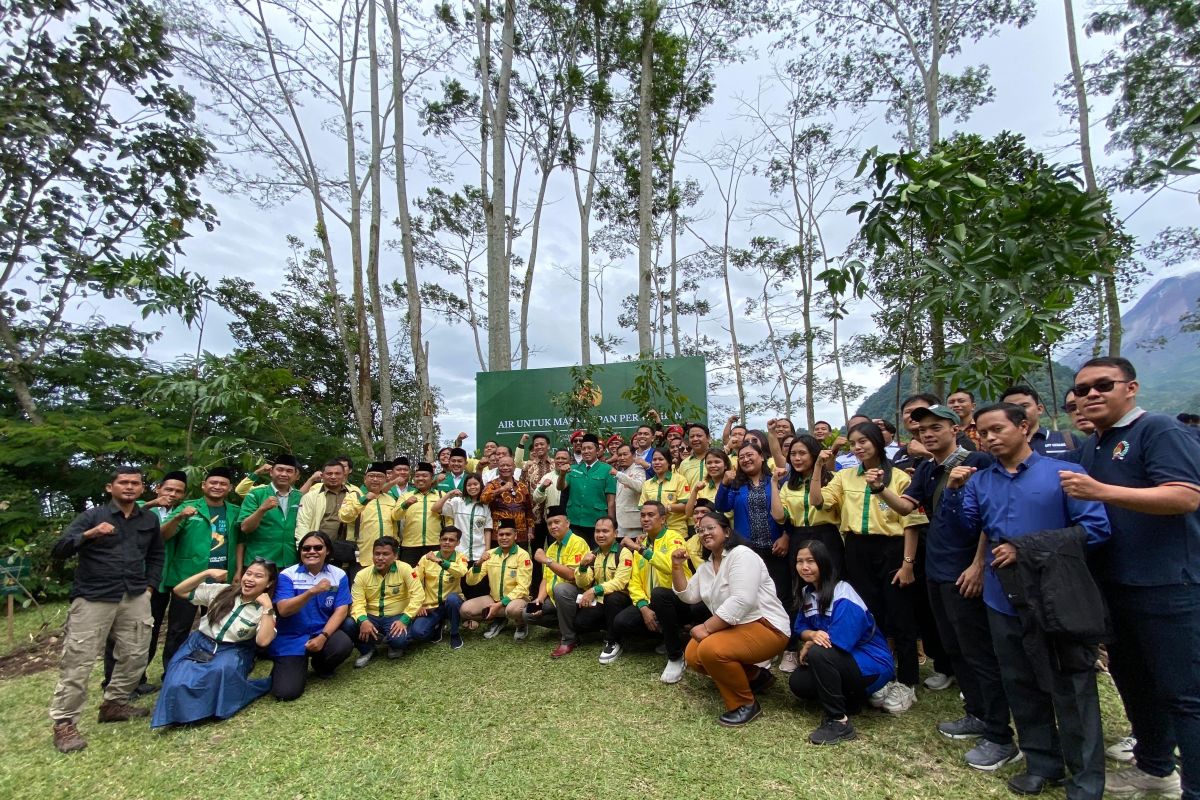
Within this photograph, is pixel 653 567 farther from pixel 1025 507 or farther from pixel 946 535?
pixel 1025 507

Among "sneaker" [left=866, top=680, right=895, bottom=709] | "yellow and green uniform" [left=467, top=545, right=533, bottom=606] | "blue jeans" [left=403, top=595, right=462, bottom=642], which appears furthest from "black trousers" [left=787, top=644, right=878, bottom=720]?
"blue jeans" [left=403, top=595, right=462, bottom=642]

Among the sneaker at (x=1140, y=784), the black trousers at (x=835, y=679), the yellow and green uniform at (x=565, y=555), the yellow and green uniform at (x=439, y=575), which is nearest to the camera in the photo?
the sneaker at (x=1140, y=784)

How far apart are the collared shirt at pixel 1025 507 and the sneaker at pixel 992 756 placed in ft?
2.55

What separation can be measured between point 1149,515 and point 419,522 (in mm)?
5041

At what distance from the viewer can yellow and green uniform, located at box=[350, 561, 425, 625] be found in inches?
186

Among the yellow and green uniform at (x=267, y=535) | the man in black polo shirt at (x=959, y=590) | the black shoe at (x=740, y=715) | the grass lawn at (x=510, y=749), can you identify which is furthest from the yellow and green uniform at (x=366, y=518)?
the man in black polo shirt at (x=959, y=590)

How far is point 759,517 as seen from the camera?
4.19 m

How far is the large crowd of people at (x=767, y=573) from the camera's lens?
2.17 metres

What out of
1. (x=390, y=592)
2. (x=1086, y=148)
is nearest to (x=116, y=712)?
(x=390, y=592)

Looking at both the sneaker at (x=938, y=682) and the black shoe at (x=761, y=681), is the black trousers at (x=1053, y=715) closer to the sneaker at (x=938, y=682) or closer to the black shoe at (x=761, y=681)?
the sneaker at (x=938, y=682)

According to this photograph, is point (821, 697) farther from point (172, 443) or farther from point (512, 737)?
point (172, 443)

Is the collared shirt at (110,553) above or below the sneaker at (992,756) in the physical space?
above

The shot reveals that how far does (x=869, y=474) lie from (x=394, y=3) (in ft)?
44.8

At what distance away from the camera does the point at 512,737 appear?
10.6 ft
